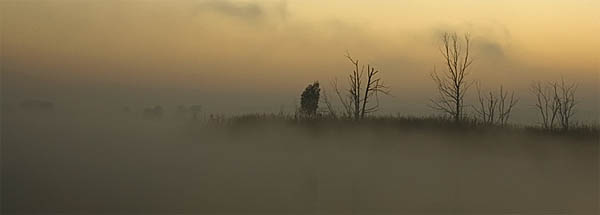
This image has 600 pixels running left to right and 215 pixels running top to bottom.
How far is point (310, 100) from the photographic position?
1346 cm

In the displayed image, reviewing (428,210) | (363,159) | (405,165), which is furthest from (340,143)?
(428,210)

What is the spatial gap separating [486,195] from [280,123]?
5149 mm

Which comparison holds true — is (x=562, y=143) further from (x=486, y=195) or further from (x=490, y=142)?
(x=486, y=195)

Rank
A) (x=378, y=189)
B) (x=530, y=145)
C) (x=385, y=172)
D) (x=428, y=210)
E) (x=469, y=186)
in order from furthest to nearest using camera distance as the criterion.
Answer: (x=530, y=145), (x=385, y=172), (x=469, y=186), (x=378, y=189), (x=428, y=210)

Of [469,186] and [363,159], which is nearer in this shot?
[469,186]

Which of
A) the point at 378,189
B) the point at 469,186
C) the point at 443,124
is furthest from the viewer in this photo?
the point at 443,124

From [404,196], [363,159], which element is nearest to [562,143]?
[363,159]

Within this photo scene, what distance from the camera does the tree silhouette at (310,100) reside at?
1301 centimetres

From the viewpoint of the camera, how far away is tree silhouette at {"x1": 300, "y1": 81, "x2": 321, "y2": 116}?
42.7ft

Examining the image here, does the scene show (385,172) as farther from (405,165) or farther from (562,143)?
(562,143)

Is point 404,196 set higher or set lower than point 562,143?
lower

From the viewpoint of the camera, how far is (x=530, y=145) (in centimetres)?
1134

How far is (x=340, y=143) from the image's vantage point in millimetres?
11344

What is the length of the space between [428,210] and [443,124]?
4.72m
